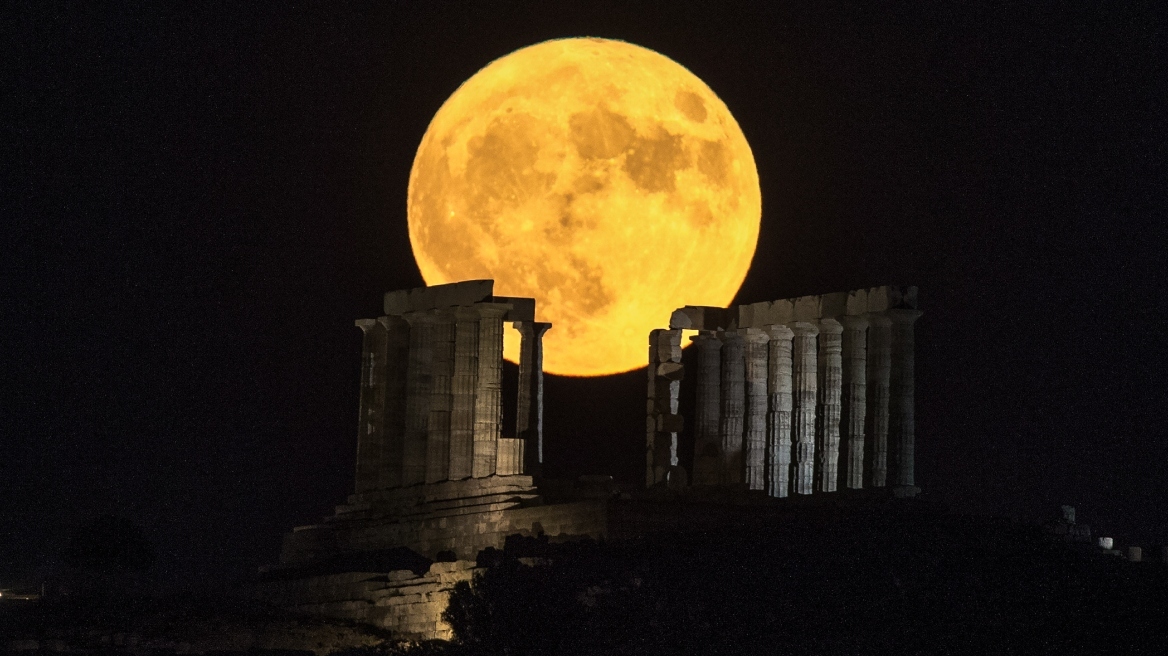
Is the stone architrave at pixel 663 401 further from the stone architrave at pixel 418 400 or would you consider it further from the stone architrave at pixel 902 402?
the stone architrave at pixel 902 402

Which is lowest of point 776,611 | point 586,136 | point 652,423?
point 776,611

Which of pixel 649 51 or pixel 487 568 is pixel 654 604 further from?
pixel 649 51

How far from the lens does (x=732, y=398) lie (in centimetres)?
9962

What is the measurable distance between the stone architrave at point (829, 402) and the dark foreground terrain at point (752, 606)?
28.4 ft

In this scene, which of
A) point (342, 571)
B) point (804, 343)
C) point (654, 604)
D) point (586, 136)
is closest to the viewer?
point (654, 604)

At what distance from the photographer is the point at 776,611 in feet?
261

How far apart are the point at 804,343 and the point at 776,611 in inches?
760

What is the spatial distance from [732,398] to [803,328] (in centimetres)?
427

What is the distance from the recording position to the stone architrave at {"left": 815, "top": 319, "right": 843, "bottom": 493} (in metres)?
96.1

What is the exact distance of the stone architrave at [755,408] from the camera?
324 feet

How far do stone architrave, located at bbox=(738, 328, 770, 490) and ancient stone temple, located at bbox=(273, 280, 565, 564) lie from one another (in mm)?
7449

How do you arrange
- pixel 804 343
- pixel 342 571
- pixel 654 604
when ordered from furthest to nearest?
pixel 804 343 → pixel 342 571 → pixel 654 604

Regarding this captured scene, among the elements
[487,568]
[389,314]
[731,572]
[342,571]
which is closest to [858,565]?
[731,572]

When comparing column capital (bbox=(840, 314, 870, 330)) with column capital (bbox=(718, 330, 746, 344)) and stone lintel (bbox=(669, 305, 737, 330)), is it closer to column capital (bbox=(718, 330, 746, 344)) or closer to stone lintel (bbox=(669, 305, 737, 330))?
column capital (bbox=(718, 330, 746, 344))
